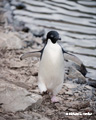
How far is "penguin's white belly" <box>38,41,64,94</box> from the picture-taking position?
561cm

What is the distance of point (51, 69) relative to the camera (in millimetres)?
5699

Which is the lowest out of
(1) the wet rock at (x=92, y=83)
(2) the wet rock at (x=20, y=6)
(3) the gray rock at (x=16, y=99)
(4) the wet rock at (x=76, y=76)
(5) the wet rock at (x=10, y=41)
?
(1) the wet rock at (x=92, y=83)

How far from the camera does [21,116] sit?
4.53 m

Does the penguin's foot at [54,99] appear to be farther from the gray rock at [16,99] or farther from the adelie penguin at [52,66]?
the gray rock at [16,99]

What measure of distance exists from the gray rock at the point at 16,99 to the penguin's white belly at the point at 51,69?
30.8 inches

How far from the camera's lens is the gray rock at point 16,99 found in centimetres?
477

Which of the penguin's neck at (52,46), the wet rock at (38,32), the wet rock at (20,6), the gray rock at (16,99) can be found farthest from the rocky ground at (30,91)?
the wet rock at (20,6)

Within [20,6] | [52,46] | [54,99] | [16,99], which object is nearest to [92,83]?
[54,99]

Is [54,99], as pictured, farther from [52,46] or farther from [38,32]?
[38,32]

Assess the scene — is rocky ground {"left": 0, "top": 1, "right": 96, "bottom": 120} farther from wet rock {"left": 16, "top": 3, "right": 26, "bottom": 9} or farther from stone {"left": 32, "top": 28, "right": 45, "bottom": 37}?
wet rock {"left": 16, "top": 3, "right": 26, "bottom": 9}

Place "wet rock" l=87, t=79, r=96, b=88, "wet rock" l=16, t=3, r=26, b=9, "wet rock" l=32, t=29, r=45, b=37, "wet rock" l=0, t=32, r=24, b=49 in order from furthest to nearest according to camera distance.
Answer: "wet rock" l=16, t=3, r=26, b=9 → "wet rock" l=32, t=29, r=45, b=37 → "wet rock" l=0, t=32, r=24, b=49 → "wet rock" l=87, t=79, r=96, b=88

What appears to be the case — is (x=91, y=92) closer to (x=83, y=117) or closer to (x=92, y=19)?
(x=83, y=117)

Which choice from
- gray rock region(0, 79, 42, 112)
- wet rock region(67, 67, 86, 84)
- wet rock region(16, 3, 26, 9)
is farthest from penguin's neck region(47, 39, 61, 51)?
wet rock region(16, 3, 26, 9)

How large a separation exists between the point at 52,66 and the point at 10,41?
2741 millimetres
